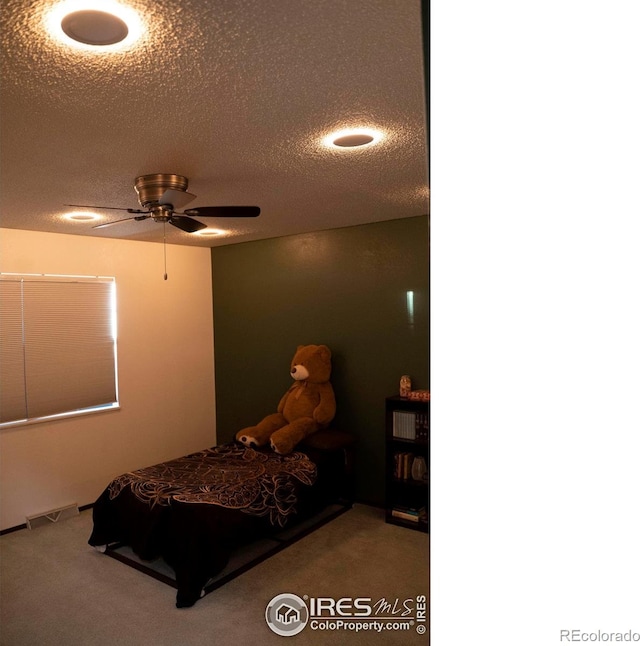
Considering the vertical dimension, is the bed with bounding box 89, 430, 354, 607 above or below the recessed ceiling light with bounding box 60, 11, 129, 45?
below

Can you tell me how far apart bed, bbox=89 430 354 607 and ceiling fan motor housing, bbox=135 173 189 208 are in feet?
6.06

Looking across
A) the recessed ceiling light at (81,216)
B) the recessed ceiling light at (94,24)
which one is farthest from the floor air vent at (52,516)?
the recessed ceiling light at (94,24)

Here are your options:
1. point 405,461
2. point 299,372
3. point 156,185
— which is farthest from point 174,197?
point 405,461

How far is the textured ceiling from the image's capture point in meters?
1.26

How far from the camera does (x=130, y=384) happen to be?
4.76 m

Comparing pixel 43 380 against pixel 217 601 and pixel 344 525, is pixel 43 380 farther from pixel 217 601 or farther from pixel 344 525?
pixel 344 525

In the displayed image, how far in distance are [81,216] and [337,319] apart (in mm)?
2233

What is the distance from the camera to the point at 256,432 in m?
4.32

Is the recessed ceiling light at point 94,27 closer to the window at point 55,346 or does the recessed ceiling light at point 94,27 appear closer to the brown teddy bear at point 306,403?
the window at point 55,346

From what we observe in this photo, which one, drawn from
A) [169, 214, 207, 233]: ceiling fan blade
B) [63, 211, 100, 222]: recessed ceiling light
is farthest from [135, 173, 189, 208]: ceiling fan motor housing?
[63, 211, 100, 222]: recessed ceiling light

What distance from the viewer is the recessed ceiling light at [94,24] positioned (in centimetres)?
118

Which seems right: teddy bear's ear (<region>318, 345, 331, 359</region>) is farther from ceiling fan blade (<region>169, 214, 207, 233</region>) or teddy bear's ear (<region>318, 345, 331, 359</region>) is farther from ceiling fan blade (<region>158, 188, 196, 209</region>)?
ceiling fan blade (<region>158, 188, 196, 209</region>)

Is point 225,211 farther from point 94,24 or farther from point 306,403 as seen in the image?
point 306,403

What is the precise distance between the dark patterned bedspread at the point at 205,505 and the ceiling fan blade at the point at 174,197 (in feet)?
5.98
